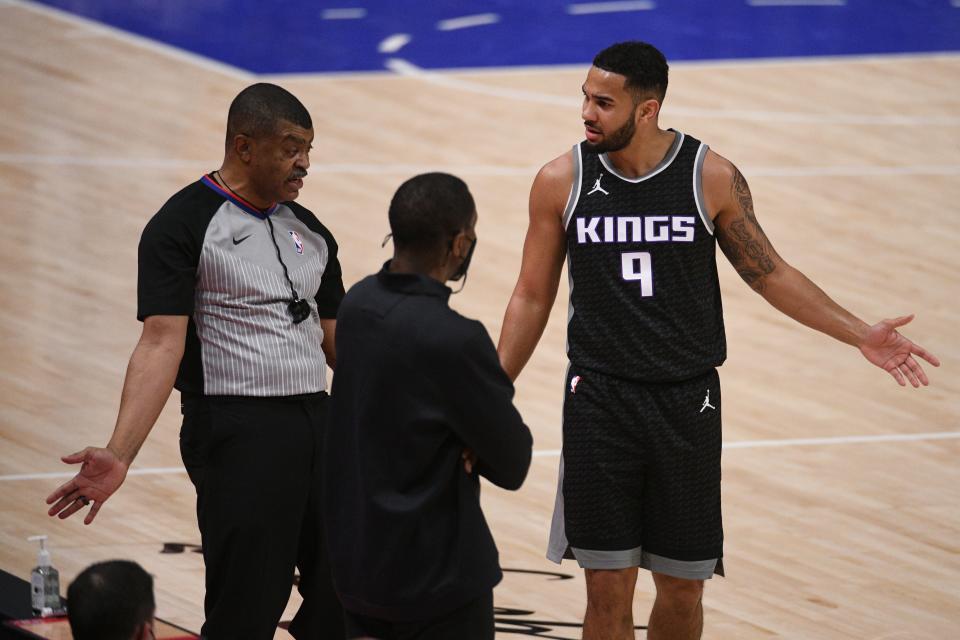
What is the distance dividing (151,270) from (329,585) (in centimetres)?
93

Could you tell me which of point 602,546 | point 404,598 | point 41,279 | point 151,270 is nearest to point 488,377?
point 404,598

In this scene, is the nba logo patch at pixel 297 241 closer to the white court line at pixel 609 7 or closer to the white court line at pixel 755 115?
the white court line at pixel 755 115

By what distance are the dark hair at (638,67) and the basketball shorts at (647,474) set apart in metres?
0.79

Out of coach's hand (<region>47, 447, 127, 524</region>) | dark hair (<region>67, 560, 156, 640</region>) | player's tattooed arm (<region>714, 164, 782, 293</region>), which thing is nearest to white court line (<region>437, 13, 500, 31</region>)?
player's tattooed arm (<region>714, 164, 782, 293</region>)

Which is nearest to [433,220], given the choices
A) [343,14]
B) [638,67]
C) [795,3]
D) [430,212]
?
[430,212]

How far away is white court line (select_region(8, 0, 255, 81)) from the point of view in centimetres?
1296

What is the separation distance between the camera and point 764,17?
15.1m

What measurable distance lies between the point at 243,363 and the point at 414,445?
923 millimetres

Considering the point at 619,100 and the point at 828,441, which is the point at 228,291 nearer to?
the point at 619,100

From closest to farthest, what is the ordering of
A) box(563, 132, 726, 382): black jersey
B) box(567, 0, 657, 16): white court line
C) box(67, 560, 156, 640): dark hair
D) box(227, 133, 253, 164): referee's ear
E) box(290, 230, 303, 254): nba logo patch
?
box(67, 560, 156, 640): dark hair
box(227, 133, 253, 164): referee's ear
box(290, 230, 303, 254): nba logo patch
box(563, 132, 726, 382): black jersey
box(567, 0, 657, 16): white court line

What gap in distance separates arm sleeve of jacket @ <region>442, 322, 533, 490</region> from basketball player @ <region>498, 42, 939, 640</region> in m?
1.22

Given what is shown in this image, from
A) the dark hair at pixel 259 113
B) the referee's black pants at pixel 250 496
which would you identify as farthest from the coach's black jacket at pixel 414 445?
the dark hair at pixel 259 113

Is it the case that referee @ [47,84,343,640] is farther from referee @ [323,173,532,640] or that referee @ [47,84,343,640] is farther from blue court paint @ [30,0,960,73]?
blue court paint @ [30,0,960,73]

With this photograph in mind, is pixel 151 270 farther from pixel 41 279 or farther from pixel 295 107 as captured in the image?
pixel 41 279
